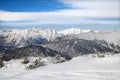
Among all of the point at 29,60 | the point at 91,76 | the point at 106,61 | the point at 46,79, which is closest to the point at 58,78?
the point at 46,79

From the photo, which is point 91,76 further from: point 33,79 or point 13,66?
point 13,66

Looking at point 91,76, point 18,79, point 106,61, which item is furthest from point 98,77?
point 106,61

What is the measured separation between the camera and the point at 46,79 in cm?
962

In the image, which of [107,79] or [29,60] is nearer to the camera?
[107,79]

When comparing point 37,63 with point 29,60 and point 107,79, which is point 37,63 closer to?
point 29,60

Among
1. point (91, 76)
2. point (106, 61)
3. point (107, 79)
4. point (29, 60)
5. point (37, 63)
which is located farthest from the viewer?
point (29, 60)

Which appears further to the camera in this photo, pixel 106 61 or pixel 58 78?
pixel 106 61

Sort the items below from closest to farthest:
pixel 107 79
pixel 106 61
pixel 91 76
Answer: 1. pixel 107 79
2. pixel 91 76
3. pixel 106 61

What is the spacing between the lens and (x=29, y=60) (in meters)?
23.4

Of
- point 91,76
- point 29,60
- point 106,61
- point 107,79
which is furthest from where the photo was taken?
point 29,60

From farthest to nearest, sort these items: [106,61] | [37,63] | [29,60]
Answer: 1. [29,60]
2. [37,63]
3. [106,61]

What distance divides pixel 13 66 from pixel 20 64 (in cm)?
71

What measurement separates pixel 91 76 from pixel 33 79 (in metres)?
2.46

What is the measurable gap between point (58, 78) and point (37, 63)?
1117 centimetres
